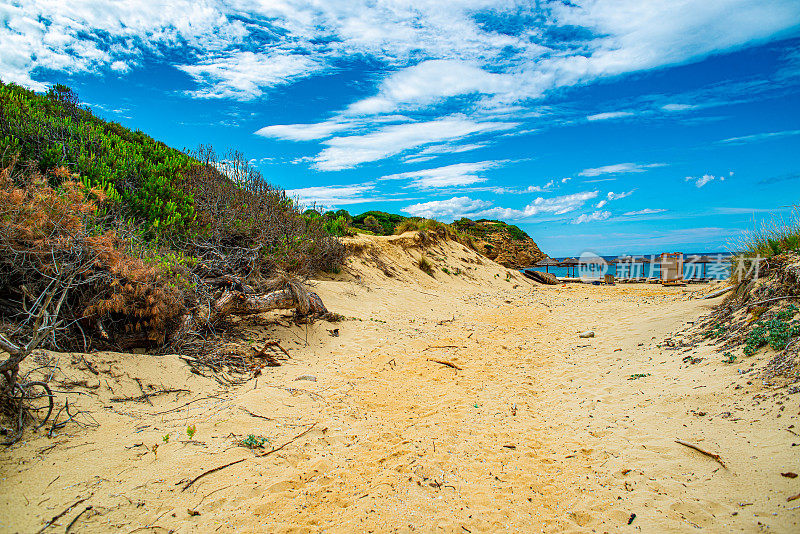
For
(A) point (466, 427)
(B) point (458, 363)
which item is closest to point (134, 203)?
(B) point (458, 363)

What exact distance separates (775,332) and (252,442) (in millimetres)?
5892

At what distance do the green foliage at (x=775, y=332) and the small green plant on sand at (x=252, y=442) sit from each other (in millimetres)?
5600

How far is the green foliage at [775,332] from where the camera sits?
14.0ft

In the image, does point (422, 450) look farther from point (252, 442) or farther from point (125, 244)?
point (125, 244)

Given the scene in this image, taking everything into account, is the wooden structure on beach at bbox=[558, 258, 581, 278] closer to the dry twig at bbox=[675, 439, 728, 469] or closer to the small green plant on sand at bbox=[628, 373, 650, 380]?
the small green plant on sand at bbox=[628, 373, 650, 380]

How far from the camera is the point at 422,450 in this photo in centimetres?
379

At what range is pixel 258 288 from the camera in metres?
7.11

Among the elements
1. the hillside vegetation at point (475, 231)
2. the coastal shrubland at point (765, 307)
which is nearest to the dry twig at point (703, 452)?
the coastal shrubland at point (765, 307)

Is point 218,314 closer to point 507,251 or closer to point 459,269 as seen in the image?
point 459,269

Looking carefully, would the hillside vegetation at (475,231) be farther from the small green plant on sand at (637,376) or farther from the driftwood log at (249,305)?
the small green plant on sand at (637,376)

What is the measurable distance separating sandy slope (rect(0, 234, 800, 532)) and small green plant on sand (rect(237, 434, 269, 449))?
0.08 meters

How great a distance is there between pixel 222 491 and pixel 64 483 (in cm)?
104

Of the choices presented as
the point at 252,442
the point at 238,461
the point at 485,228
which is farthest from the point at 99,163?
the point at 485,228

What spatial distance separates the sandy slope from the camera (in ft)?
8.73
